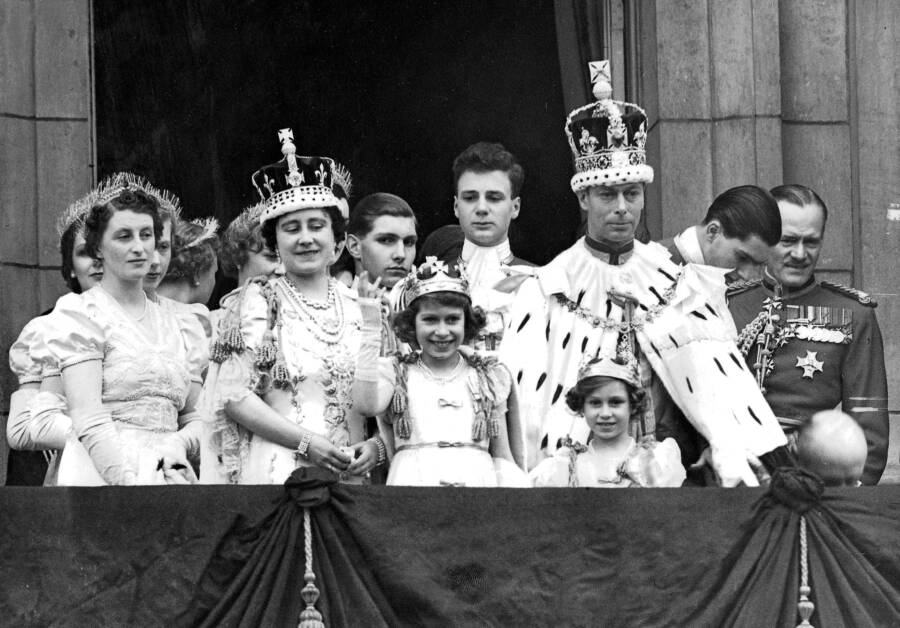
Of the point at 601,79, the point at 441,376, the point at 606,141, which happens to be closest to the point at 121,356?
the point at 441,376

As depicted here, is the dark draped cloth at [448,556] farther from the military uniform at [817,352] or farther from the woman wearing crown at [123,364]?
the military uniform at [817,352]

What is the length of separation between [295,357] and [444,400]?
0.52 meters

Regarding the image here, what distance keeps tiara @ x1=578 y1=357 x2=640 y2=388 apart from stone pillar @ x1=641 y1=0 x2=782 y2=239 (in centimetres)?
262

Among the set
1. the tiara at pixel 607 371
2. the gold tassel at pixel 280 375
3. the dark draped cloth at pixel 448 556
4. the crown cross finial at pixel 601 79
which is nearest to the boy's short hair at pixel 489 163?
the crown cross finial at pixel 601 79

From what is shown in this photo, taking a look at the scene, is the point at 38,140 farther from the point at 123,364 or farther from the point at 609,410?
the point at 609,410

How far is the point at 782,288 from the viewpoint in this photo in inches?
362

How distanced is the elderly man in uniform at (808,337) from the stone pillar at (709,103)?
127cm

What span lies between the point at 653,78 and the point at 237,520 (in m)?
4.34

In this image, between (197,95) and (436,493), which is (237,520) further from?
(197,95)

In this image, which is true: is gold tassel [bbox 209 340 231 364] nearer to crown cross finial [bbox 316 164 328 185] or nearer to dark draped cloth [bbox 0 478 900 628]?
crown cross finial [bbox 316 164 328 185]

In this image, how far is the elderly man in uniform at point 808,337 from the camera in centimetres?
884

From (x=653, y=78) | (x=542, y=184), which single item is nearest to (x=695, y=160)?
(x=653, y=78)

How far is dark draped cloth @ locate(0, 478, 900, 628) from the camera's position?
23.2 ft

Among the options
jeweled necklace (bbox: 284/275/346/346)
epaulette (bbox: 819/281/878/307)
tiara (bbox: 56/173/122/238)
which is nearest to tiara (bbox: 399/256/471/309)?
jeweled necklace (bbox: 284/275/346/346)
